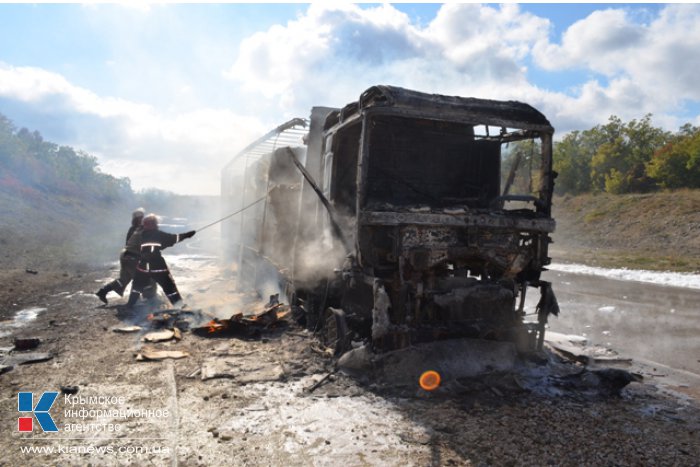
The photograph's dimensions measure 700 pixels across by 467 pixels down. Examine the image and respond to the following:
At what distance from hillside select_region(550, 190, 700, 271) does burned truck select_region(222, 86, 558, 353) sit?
11.6 meters

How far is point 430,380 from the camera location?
459 centimetres

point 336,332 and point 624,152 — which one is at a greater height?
point 624,152

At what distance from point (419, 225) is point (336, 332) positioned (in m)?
1.75

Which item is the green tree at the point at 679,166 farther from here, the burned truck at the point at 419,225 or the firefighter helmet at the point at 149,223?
the firefighter helmet at the point at 149,223

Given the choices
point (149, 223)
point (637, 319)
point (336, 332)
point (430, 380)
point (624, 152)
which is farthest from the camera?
point (624, 152)

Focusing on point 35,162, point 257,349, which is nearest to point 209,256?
point 257,349

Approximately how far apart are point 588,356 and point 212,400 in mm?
4713

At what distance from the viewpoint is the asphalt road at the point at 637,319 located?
632cm

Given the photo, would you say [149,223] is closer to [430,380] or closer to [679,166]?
[430,380]

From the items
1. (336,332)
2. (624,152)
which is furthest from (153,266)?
(624,152)

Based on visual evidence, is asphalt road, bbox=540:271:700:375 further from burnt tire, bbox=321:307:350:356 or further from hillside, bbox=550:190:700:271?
hillside, bbox=550:190:700:271

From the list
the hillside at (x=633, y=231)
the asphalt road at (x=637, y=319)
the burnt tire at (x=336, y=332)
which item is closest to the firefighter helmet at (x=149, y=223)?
the burnt tire at (x=336, y=332)

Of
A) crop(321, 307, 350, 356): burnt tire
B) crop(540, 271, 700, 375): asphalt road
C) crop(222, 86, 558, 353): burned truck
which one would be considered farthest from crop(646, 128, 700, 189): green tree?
crop(321, 307, 350, 356): burnt tire

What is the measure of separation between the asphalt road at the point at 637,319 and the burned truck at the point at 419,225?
6.96 ft
